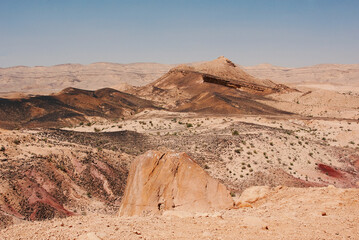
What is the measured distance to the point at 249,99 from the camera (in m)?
54.7

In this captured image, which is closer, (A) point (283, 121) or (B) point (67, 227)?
(B) point (67, 227)

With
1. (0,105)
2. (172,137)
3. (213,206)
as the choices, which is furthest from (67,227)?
(0,105)

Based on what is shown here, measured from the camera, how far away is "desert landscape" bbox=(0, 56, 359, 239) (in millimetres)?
7457

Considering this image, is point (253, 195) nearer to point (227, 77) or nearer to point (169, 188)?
point (169, 188)

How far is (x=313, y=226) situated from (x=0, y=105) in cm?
4917

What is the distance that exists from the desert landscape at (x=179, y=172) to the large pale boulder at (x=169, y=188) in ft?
0.10

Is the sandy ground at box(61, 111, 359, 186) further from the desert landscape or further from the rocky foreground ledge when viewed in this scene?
the rocky foreground ledge

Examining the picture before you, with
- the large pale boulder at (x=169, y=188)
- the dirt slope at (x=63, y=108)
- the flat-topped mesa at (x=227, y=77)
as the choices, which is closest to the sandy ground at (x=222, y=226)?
the large pale boulder at (x=169, y=188)

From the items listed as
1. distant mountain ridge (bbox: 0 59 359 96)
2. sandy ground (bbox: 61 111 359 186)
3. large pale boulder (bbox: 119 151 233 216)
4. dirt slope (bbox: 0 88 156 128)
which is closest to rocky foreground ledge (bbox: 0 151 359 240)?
large pale boulder (bbox: 119 151 233 216)

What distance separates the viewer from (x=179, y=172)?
36.2 ft

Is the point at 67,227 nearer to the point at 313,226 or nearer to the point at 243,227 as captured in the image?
the point at 243,227

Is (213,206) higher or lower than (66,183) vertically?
higher

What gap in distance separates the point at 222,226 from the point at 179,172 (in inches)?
153

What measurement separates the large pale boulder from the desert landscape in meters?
0.03
